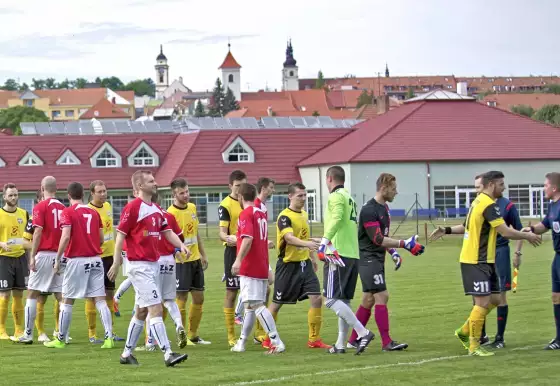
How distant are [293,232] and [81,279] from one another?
3024mm

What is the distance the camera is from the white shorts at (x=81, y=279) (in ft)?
50.0

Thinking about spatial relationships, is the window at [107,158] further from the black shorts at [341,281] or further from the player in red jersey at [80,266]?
the black shorts at [341,281]

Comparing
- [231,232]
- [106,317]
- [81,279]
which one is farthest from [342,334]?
[81,279]

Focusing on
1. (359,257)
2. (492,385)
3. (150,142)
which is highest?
(150,142)

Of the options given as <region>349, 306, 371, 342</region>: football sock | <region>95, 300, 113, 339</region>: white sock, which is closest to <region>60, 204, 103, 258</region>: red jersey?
<region>95, 300, 113, 339</region>: white sock

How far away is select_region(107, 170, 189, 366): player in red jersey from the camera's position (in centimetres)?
1272

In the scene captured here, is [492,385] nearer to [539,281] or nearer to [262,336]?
[262,336]

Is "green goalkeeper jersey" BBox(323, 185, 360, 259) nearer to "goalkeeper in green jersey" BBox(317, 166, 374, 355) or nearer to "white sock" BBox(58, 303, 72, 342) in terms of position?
"goalkeeper in green jersey" BBox(317, 166, 374, 355)

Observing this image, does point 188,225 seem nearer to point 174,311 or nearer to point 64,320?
→ point 174,311

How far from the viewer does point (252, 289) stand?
558 inches

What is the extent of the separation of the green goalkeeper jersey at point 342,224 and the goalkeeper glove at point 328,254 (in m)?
0.12

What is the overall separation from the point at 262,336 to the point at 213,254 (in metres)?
28.1

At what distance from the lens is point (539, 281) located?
82.3 ft

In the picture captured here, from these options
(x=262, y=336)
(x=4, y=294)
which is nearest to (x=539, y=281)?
(x=262, y=336)
